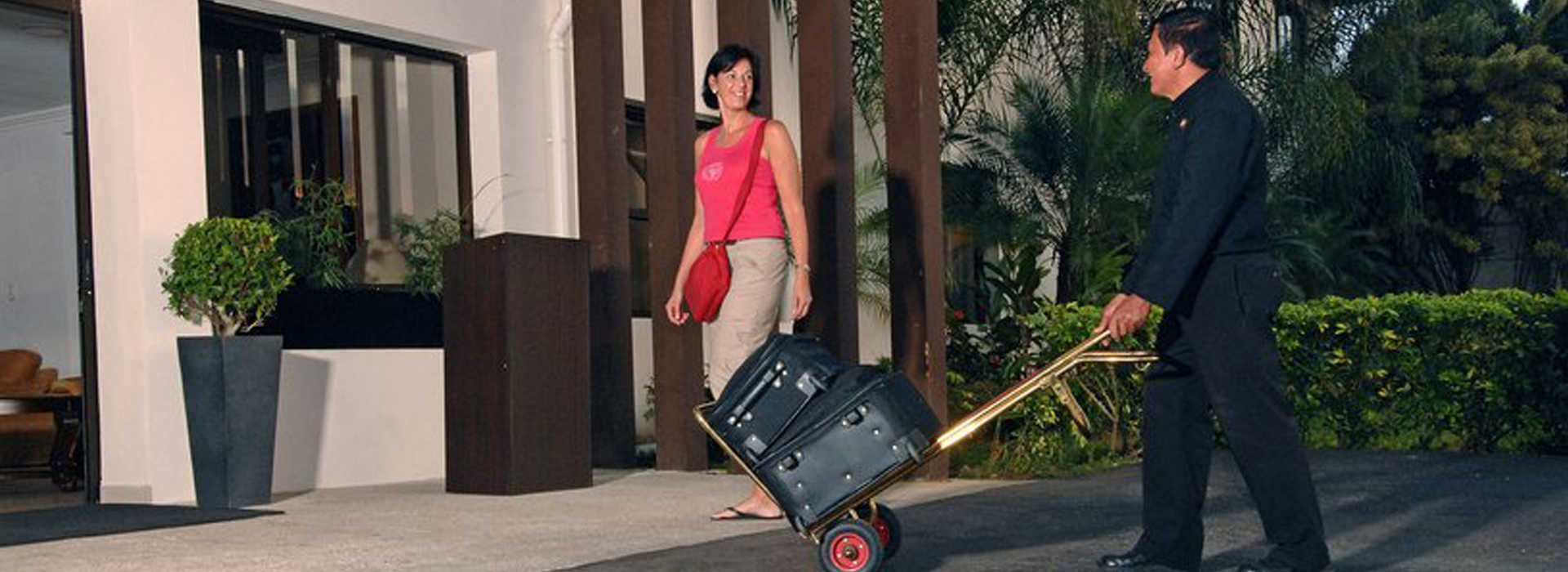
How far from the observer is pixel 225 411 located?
8125 millimetres

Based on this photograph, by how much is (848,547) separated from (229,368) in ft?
13.8

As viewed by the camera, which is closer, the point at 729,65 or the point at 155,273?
the point at 729,65

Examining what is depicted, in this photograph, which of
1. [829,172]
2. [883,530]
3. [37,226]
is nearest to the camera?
[883,530]

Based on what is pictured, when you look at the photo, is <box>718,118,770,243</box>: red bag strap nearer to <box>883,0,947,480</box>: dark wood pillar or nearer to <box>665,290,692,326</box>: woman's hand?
<box>665,290,692,326</box>: woman's hand

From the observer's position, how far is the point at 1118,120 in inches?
546

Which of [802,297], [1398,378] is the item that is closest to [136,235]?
[802,297]

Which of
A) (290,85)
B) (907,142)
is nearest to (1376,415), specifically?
(907,142)

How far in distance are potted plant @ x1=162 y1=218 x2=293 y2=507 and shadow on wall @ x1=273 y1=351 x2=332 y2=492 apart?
100 cm

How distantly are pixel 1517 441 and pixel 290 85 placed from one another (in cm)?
737

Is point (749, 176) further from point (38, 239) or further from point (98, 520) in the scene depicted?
point (38, 239)

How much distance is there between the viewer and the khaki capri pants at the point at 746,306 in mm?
6762

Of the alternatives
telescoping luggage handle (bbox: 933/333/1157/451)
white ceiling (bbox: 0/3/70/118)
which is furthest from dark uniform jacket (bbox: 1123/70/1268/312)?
white ceiling (bbox: 0/3/70/118)

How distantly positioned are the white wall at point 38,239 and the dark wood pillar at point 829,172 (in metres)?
9.04

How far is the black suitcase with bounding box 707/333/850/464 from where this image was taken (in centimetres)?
Result: 502
